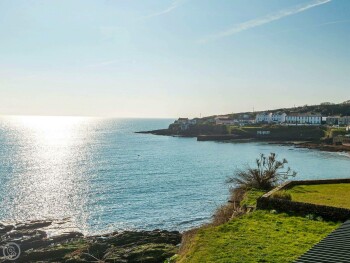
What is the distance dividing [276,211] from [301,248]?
8.09 meters

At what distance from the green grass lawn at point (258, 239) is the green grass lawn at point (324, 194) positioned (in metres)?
3.11

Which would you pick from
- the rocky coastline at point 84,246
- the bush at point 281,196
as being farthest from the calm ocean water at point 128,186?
the bush at point 281,196

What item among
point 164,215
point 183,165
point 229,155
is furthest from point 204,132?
point 164,215

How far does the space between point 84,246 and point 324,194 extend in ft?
69.1

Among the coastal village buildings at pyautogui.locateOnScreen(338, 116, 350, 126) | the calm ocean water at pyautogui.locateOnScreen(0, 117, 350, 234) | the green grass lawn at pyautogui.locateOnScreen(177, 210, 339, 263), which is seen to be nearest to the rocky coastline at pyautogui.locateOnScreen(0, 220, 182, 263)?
the calm ocean water at pyautogui.locateOnScreen(0, 117, 350, 234)

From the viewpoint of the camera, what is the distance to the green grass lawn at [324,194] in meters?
28.7

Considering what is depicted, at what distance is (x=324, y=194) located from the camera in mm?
32250

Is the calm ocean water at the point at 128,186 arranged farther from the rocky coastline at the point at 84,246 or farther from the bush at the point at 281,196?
the bush at the point at 281,196

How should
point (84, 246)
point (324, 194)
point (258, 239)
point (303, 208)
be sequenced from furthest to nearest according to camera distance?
point (84, 246) → point (324, 194) → point (303, 208) → point (258, 239)

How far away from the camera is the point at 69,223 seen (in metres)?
44.5

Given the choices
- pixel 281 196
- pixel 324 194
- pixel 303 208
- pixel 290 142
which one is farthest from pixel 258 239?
pixel 290 142

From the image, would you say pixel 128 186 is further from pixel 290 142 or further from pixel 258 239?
pixel 290 142

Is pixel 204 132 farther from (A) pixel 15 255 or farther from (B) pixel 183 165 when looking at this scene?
(A) pixel 15 255

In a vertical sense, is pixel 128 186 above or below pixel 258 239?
below
